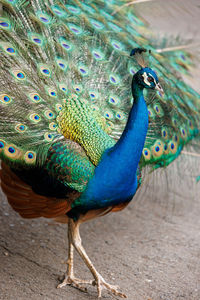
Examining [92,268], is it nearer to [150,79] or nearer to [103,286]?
[103,286]

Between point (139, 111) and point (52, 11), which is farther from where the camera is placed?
point (52, 11)

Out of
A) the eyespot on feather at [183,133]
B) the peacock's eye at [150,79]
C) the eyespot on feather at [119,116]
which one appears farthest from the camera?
the eyespot on feather at [183,133]

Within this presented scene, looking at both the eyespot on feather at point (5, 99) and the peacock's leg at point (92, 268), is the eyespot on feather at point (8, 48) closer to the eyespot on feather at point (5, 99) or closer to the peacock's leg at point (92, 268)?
the eyespot on feather at point (5, 99)

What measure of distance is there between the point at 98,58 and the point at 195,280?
1573 millimetres

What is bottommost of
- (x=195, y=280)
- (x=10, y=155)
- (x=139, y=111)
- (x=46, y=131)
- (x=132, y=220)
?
(x=195, y=280)

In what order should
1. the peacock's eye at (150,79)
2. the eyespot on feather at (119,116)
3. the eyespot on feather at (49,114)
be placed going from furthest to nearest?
the eyespot on feather at (119,116) → the eyespot on feather at (49,114) → the peacock's eye at (150,79)

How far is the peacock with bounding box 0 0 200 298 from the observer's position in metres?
2.47

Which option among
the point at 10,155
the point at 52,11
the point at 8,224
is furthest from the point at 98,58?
the point at 8,224

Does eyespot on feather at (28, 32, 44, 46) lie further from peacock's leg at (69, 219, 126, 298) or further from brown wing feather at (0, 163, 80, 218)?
peacock's leg at (69, 219, 126, 298)

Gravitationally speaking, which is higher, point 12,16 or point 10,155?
point 12,16

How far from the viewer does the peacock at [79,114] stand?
2.47 metres

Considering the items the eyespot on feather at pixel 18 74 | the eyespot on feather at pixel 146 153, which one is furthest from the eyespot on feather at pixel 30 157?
the eyespot on feather at pixel 146 153

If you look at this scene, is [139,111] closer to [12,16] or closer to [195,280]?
[12,16]

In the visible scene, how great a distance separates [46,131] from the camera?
8.33 ft
